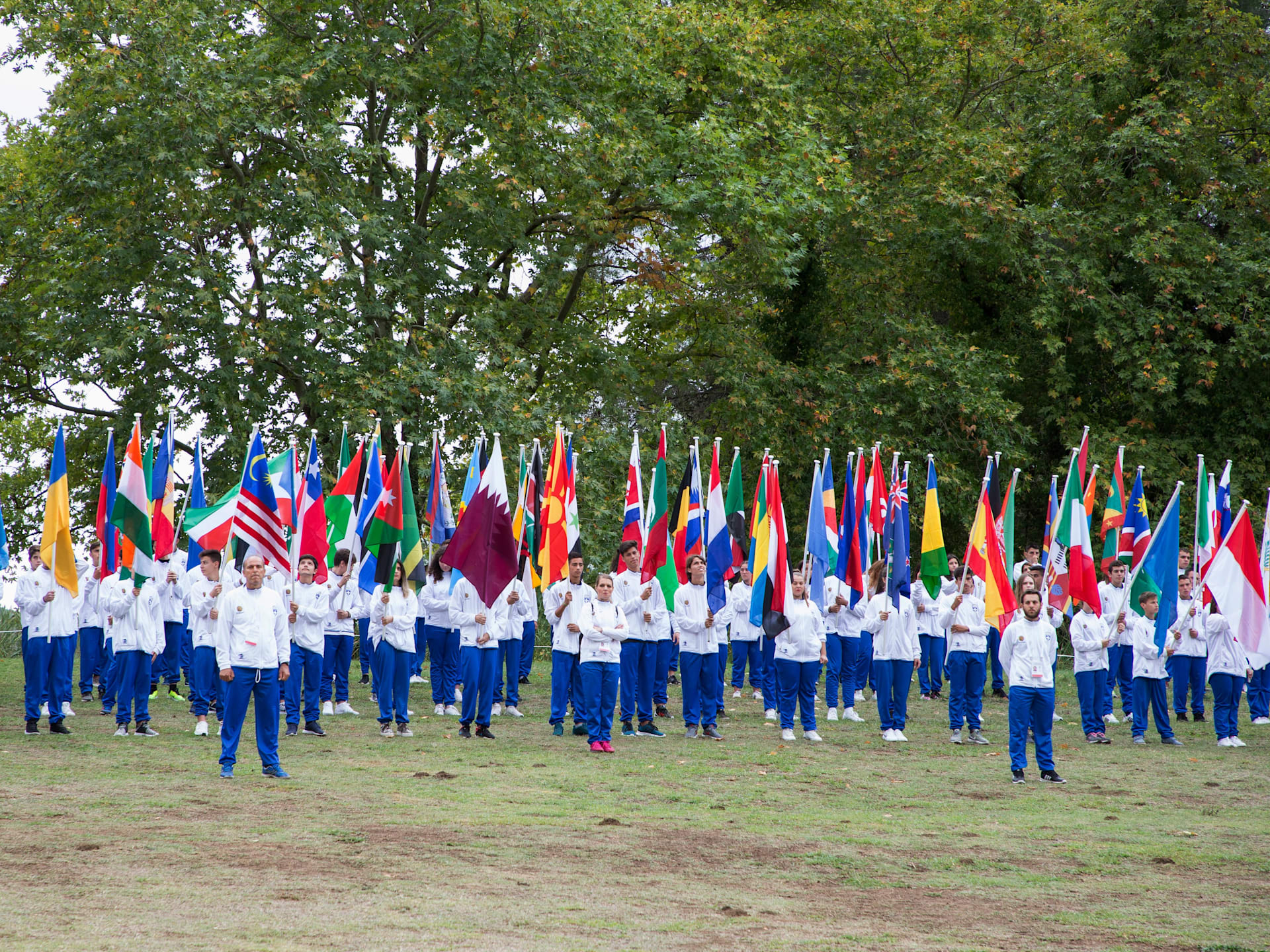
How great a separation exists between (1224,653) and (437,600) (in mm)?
9337

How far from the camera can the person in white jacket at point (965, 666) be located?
49.2ft

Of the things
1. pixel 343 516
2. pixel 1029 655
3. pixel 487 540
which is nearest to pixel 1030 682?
pixel 1029 655

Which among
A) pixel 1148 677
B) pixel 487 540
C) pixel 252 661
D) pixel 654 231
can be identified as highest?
pixel 654 231

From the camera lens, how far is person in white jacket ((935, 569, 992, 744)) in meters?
15.0

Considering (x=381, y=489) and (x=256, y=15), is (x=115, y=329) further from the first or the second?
(x=381, y=489)

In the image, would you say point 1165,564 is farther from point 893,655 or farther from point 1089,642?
point 893,655

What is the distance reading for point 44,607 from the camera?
580 inches

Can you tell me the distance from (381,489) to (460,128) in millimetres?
11527

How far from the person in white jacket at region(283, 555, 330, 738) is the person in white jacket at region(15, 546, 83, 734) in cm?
244

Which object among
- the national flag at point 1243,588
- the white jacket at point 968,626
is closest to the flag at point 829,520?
the white jacket at point 968,626

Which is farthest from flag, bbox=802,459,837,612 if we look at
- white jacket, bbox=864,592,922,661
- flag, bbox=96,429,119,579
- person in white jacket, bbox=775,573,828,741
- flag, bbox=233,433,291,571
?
flag, bbox=96,429,119,579

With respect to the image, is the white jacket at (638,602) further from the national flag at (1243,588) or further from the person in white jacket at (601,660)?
the national flag at (1243,588)

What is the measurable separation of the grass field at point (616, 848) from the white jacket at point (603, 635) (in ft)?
3.33

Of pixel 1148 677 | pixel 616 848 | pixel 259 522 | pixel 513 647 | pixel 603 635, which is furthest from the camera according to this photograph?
pixel 513 647
